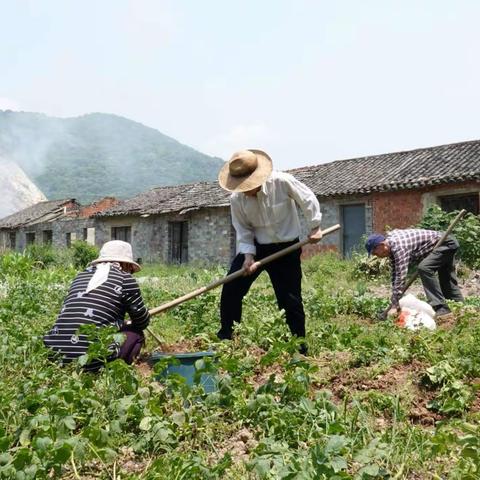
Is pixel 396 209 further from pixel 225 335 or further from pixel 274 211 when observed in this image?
pixel 225 335

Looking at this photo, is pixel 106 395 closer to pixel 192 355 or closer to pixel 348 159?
pixel 192 355

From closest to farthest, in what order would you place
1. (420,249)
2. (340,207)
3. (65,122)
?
(420,249)
(340,207)
(65,122)

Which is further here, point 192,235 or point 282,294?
point 192,235

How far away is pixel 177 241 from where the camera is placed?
21312 mm

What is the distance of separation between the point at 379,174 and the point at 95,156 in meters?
101

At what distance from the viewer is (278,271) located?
14.1 ft

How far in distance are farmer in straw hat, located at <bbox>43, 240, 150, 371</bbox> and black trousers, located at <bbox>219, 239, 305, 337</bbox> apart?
0.76 metres

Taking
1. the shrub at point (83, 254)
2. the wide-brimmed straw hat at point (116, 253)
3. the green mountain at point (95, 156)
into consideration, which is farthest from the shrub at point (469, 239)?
the green mountain at point (95, 156)

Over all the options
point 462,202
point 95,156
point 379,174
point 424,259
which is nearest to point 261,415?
point 424,259

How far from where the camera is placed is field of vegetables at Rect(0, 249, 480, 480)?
2004 mm

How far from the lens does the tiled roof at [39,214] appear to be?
98.3ft

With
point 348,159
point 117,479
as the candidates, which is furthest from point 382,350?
point 348,159

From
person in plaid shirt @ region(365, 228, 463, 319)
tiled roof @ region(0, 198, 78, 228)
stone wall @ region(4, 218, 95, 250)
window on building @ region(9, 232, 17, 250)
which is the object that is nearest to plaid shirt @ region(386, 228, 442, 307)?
person in plaid shirt @ region(365, 228, 463, 319)

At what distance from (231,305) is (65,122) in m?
143
